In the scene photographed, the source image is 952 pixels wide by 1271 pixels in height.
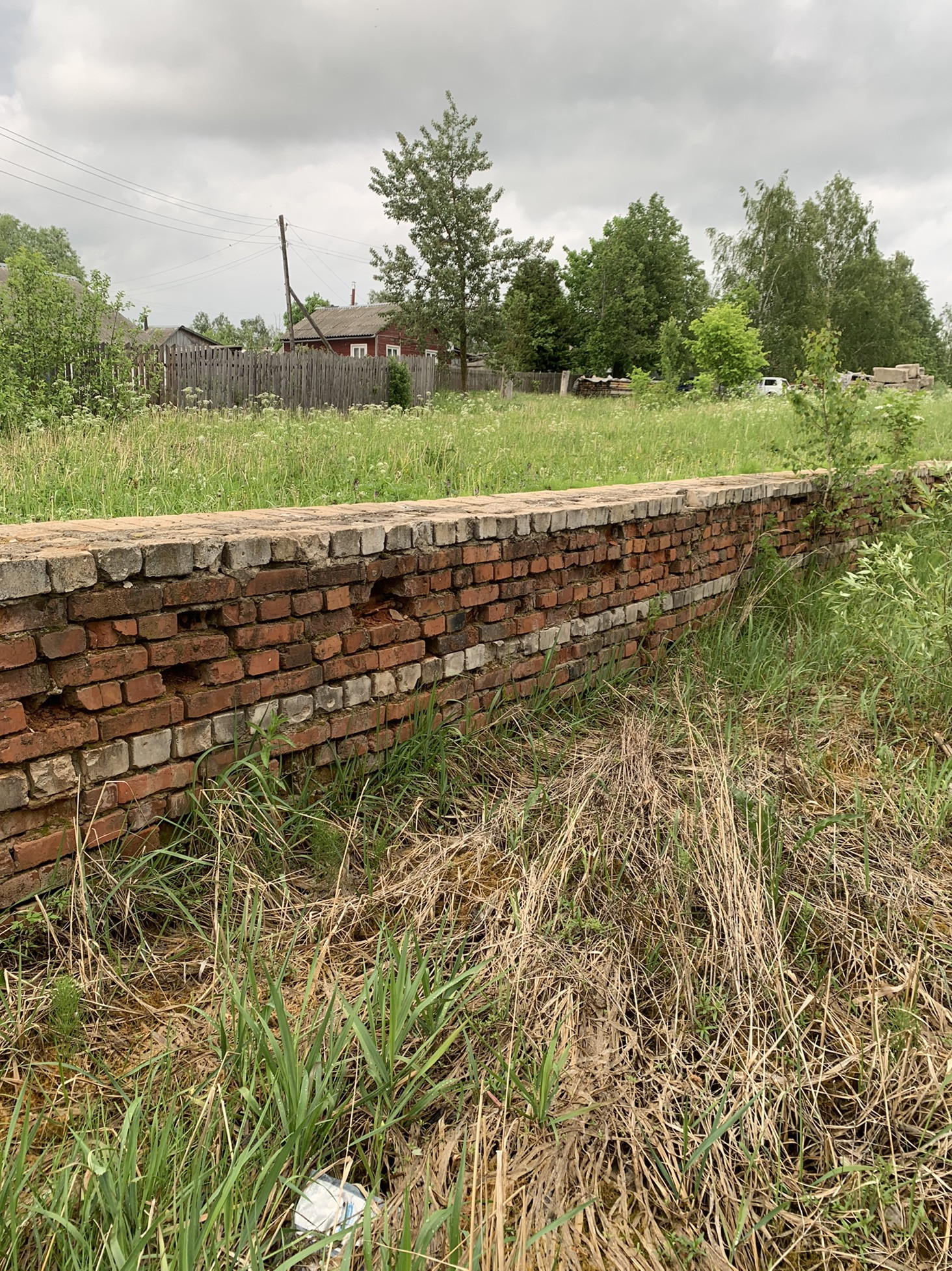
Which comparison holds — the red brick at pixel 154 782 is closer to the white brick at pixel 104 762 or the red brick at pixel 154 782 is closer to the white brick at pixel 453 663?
the white brick at pixel 104 762

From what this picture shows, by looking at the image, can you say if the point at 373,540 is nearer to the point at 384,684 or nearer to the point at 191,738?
the point at 384,684

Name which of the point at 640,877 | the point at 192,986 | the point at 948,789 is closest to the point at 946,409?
the point at 948,789

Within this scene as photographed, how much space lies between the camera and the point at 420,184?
92.6 feet

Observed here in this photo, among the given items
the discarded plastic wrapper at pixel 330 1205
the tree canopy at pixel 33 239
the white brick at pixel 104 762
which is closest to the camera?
the discarded plastic wrapper at pixel 330 1205

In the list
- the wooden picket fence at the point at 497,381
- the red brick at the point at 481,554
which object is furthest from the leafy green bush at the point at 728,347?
the red brick at the point at 481,554

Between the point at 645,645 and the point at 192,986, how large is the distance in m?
3.08

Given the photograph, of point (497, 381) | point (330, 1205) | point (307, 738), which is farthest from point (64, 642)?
point (497, 381)

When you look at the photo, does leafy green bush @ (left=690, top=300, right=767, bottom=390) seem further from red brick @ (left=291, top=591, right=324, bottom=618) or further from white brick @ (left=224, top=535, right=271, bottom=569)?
white brick @ (left=224, top=535, right=271, bottom=569)

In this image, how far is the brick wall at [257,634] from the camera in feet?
6.59

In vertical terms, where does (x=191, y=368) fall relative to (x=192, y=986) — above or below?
above

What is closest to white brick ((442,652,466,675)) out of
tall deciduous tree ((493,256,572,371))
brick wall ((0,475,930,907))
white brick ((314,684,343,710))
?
brick wall ((0,475,930,907))

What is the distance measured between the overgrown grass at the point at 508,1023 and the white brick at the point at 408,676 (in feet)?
0.75

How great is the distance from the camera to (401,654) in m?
2.98

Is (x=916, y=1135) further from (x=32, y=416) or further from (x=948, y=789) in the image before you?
(x=32, y=416)
